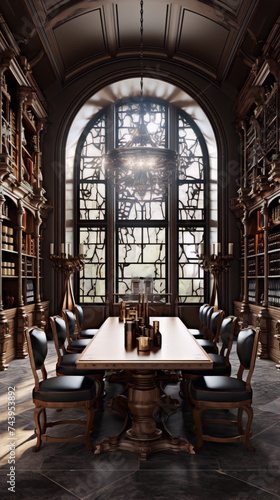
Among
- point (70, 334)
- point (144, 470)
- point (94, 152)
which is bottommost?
point (144, 470)

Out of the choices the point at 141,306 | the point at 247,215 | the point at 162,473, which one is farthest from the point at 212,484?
the point at 247,215

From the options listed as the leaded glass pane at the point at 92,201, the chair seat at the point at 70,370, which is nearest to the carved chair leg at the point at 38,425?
the chair seat at the point at 70,370

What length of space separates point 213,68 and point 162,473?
766cm

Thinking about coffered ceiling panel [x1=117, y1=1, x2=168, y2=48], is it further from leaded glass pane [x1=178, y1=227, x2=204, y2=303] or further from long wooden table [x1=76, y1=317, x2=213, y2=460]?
long wooden table [x1=76, y1=317, x2=213, y2=460]

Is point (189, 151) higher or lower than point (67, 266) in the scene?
higher

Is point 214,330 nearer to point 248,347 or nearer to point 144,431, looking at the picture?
point 248,347

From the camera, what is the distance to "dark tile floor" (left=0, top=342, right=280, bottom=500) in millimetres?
2467

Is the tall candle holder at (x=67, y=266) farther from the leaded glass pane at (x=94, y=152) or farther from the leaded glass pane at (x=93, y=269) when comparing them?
the leaded glass pane at (x=94, y=152)

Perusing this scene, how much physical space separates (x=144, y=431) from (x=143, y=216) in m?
6.25

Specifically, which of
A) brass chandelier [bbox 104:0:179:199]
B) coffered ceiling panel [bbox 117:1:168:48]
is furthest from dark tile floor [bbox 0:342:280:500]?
coffered ceiling panel [bbox 117:1:168:48]

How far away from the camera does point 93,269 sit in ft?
29.1

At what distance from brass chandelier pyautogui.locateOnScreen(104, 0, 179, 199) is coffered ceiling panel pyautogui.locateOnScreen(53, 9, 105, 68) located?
3.39 metres

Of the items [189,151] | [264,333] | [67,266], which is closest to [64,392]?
[264,333]

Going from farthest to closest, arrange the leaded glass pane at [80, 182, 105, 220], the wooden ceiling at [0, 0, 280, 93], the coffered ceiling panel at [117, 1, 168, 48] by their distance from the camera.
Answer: the leaded glass pane at [80, 182, 105, 220] < the coffered ceiling panel at [117, 1, 168, 48] < the wooden ceiling at [0, 0, 280, 93]
